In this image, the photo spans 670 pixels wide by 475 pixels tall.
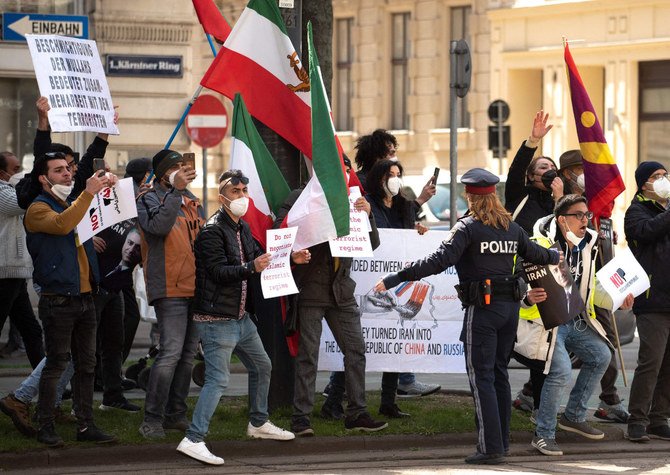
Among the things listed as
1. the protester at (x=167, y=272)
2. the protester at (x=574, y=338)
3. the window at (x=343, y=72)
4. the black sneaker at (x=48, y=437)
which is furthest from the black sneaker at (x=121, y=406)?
the window at (x=343, y=72)

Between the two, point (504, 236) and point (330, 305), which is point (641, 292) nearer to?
point (504, 236)

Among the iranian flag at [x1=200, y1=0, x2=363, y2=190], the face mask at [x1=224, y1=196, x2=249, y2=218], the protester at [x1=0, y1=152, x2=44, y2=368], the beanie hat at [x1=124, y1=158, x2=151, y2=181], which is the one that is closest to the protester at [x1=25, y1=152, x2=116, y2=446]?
the face mask at [x1=224, y1=196, x2=249, y2=218]

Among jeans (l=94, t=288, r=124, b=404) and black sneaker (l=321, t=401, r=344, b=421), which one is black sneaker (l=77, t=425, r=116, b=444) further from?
black sneaker (l=321, t=401, r=344, b=421)

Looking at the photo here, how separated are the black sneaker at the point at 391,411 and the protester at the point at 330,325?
53 centimetres

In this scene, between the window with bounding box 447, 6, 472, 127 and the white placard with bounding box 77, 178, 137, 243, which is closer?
the white placard with bounding box 77, 178, 137, 243

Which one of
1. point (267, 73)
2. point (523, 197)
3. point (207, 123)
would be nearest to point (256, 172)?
point (267, 73)

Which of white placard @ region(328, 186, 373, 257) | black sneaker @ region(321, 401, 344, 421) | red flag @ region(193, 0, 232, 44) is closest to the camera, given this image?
white placard @ region(328, 186, 373, 257)

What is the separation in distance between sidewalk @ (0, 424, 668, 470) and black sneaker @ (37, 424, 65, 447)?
78mm

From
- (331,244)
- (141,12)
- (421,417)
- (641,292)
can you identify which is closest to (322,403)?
(421,417)

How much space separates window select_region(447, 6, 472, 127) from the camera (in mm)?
35781

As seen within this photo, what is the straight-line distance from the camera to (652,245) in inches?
443

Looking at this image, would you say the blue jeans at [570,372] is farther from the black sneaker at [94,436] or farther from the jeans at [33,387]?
the jeans at [33,387]

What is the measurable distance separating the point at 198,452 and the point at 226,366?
1.90 feet

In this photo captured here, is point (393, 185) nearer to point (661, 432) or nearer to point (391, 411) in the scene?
point (391, 411)
